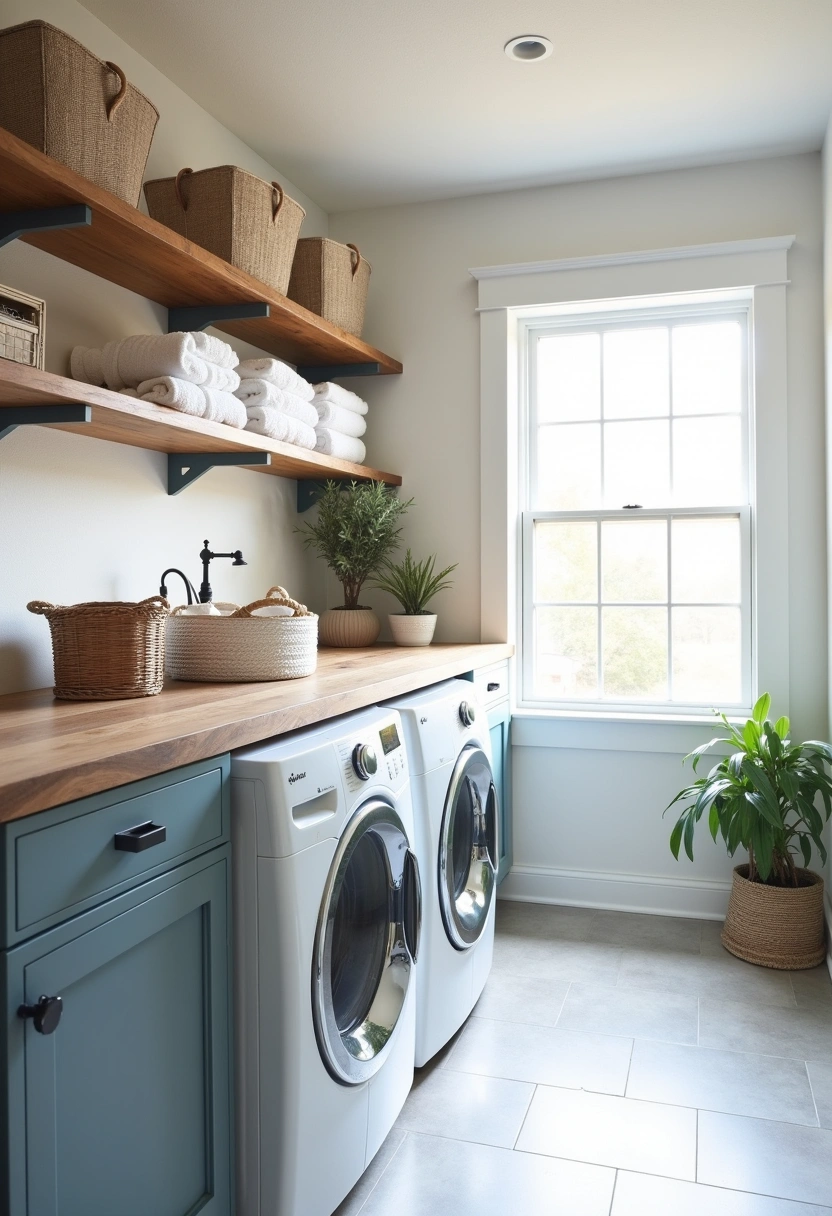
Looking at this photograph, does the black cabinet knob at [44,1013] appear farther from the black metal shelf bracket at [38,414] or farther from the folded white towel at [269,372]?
the folded white towel at [269,372]

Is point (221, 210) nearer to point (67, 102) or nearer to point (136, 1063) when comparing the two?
point (67, 102)

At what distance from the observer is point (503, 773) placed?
3.20 m

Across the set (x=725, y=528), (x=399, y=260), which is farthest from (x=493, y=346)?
(x=725, y=528)

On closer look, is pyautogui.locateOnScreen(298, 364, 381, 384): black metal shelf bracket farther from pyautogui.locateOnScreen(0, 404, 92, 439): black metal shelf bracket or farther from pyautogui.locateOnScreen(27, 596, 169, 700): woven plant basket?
pyautogui.locateOnScreen(27, 596, 169, 700): woven plant basket

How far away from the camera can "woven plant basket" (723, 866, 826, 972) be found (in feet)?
8.92

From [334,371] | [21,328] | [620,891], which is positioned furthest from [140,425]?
[620,891]

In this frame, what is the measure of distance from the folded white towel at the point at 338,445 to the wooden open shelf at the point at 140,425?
0.07 meters

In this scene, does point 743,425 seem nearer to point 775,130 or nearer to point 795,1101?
point 775,130

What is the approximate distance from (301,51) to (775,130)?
1494mm

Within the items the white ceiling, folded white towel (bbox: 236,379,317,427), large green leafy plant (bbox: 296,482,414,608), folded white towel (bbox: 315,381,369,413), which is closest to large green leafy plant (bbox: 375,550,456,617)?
large green leafy plant (bbox: 296,482,414,608)

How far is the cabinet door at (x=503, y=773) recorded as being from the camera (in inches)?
121

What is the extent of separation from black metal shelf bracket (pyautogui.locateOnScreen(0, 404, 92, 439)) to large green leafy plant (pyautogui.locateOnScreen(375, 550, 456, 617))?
5.14 feet

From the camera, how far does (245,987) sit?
57.6 inches

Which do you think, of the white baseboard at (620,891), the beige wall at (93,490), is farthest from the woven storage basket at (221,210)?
the white baseboard at (620,891)
